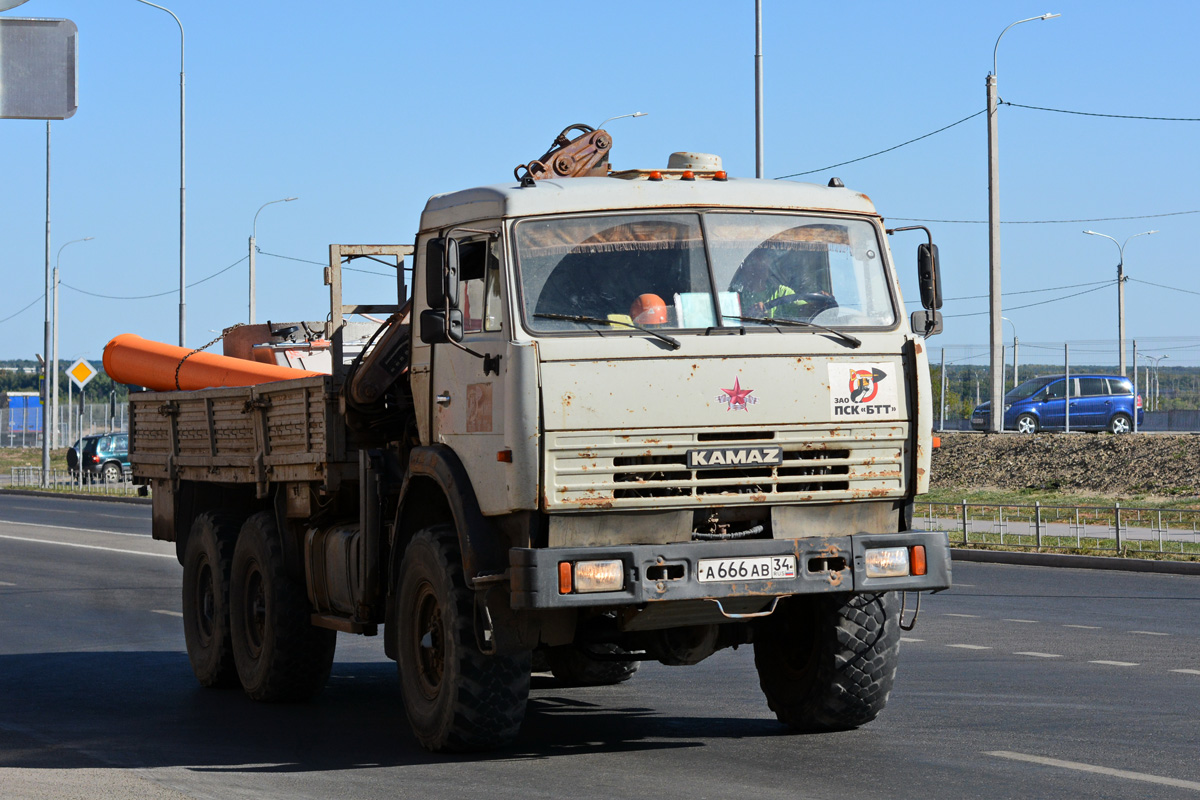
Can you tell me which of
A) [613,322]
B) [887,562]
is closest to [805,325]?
[613,322]

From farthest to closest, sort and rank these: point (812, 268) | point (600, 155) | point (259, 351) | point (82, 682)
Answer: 1. point (259, 351)
2. point (82, 682)
3. point (600, 155)
4. point (812, 268)

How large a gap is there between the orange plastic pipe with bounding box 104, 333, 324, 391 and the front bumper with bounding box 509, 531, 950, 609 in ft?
16.5

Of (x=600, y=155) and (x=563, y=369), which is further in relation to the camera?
(x=600, y=155)

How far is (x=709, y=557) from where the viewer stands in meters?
7.96

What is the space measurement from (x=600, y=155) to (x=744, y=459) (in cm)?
328

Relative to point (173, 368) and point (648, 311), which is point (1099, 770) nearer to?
point (648, 311)

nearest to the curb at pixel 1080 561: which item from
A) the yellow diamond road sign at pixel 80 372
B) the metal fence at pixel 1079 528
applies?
the metal fence at pixel 1079 528

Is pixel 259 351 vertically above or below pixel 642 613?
above

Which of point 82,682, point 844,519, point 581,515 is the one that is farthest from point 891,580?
point 82,682

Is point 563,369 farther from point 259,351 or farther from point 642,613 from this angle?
point 259,351

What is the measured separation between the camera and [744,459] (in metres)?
8.10

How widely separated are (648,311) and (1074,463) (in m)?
27.1

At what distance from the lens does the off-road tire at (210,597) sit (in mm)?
11453

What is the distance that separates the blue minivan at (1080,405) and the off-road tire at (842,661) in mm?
35775
